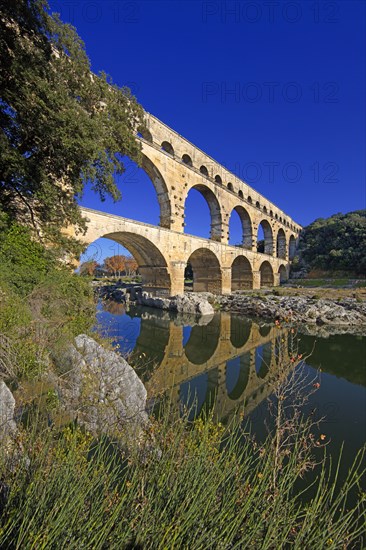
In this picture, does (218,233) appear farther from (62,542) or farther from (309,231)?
(309,231)

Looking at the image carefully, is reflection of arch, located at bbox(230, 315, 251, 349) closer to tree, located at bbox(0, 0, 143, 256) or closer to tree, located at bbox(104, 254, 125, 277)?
tree, located at bbox(0, 0, 143, 256)

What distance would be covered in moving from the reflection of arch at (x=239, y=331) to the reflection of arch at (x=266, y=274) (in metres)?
19.6

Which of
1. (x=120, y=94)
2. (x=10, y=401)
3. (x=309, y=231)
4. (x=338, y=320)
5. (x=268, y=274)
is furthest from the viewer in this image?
(x=309, y=231)

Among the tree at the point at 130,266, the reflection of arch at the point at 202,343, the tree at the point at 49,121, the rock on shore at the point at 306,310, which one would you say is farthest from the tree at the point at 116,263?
the tree at the point at 49,121

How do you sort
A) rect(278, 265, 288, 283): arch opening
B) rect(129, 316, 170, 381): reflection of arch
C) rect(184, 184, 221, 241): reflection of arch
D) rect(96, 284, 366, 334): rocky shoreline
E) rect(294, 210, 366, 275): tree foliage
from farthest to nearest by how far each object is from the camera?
rect(278, 265, 288, 283): arch opening → rect(294, 210, 366, 275): tree foliage → rect(184, 184, 221, 241): reflection of arch → rect(96, 284, 366, 334): rocky shoreline → rect(129, 316, 170, 381): reflection of arch

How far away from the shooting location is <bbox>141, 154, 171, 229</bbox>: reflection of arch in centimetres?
1758

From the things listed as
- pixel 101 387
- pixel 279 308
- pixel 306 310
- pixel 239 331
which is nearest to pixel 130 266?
pixel 279 308

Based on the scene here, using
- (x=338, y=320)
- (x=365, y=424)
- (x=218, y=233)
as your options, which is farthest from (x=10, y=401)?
(x=218, y=233)

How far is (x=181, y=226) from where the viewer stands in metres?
19.3

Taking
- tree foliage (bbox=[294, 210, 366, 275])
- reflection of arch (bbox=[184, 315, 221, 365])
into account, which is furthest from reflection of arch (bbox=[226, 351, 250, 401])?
tree foliage (bbox=[294, 210, 366, 275])

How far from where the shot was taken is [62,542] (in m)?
1.33

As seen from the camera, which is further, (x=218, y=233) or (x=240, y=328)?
(x=218, y=233)

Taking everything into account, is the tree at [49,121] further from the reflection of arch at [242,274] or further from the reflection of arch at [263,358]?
the reflection of arch at [242,274]

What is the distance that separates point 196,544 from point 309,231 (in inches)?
2027
